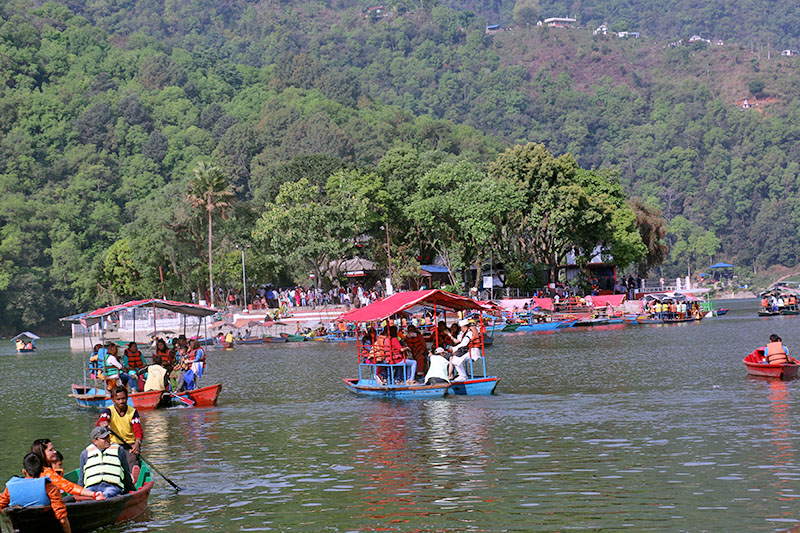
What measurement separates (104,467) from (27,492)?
1.96 metres

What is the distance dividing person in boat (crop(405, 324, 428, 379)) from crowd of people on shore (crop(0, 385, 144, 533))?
15.4m

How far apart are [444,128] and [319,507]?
168000 mm

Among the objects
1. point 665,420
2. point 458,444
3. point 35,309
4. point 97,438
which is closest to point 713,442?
point 665,420

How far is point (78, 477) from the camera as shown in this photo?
59.1 ft

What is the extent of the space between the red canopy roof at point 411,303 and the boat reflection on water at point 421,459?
3.24 m

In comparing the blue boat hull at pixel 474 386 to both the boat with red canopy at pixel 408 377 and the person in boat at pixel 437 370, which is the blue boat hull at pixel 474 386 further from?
the person in boat at pixel 437 370

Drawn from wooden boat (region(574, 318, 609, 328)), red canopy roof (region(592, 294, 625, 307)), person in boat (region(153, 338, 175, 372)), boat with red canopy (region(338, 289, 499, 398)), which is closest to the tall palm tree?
wooden boat (region(574, 318, 609, 328))

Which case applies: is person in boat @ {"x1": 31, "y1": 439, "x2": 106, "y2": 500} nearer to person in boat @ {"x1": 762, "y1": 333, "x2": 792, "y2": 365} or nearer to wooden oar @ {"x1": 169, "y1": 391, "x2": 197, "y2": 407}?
wooden oar @ {"x1": 169, "y1": 391, "x2": 197, "y2": 407}

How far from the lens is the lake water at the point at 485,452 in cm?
1755

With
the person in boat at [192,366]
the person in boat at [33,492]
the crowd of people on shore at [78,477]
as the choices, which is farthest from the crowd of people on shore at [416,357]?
the person in boat at [33,492]

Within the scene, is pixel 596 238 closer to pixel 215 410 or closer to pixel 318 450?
pixel 215 410

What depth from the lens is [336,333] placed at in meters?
76.9

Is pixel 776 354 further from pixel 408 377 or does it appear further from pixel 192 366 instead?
pixel 192 366

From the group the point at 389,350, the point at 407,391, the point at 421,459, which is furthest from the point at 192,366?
the point at 421,459
